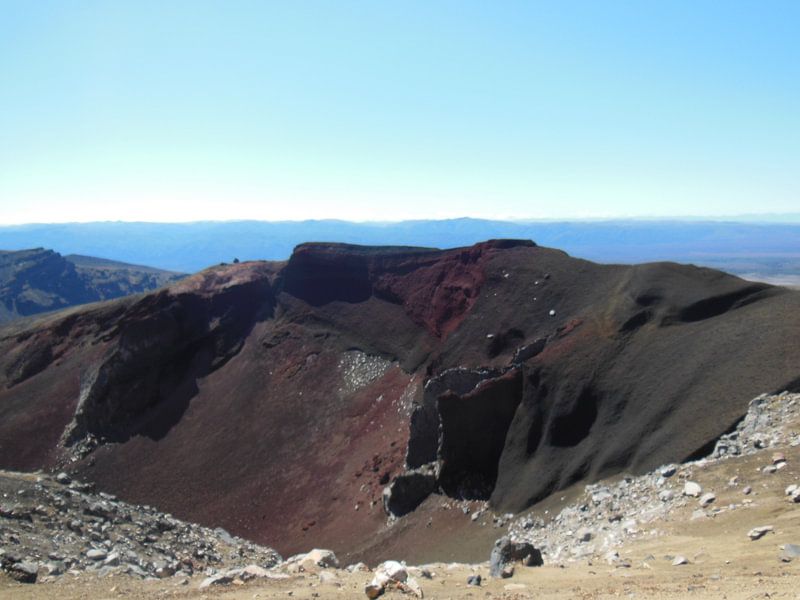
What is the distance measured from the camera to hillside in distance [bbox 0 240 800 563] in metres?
27.6

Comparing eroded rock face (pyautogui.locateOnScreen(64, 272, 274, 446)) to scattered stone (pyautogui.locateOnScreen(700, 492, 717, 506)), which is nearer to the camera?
scattered stone (pyautogui.locateOnScreen(700, 492, 717, 506))

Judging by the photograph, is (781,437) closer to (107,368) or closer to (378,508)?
(378,508)

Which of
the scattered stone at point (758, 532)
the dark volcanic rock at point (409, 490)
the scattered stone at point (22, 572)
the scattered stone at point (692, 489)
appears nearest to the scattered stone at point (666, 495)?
the scattered stone at point (692, 489)

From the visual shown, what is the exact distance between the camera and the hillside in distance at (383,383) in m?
27.6

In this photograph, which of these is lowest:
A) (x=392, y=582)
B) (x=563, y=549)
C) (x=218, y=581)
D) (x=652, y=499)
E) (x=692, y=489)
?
(x=563, y=549)

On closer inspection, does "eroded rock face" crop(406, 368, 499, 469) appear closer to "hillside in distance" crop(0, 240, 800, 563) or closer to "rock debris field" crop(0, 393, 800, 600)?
"hillside in distance" crop(0, 240, 800, 563)

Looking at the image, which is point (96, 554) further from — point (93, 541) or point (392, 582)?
point (392, 582)

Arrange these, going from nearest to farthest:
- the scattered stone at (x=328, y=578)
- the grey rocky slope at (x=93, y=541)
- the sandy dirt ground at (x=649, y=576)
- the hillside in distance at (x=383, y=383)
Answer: the sandy dirt ground at (x=649, y=576)
the scattered stone at (x=328, y=578)
the grey rocky slope at (x=93, y=541)
the hillside in distance at (x=383, y=383)

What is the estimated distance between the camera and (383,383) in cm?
4538

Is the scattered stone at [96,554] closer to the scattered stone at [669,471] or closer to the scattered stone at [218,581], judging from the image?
the scattered stone at [218,581]

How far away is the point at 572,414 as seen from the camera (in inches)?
1167

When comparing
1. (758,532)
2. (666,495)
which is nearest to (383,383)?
(666,495)

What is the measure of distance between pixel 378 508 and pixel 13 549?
1835 centimetres

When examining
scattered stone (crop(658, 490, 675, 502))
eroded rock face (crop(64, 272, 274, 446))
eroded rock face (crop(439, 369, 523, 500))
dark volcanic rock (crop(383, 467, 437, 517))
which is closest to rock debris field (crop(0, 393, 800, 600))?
scattered stone (crop(658, 490, 675, 502))
